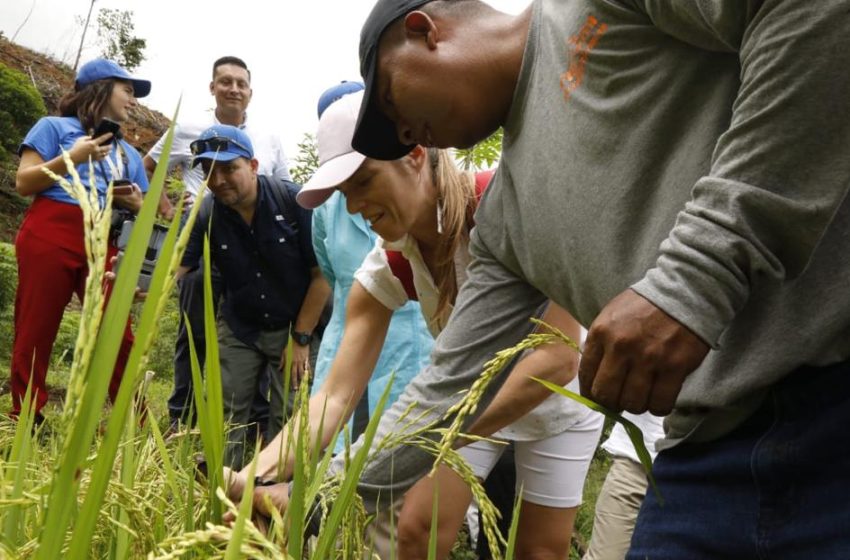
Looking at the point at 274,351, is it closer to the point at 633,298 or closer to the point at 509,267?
the point at 509,267

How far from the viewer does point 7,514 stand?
0.75 m

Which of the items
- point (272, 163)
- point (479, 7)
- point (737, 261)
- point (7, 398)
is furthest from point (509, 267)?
point (7, 398)

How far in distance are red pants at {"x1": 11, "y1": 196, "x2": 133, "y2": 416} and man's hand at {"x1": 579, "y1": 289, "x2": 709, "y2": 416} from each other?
338cm

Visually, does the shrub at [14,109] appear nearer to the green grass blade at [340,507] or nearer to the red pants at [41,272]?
the red pants at [41,272]

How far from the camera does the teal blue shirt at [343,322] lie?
3.10 meters

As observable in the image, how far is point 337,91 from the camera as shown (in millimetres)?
3203

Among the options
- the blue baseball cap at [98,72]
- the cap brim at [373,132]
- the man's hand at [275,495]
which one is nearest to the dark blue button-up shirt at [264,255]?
the blue baseball cap at [98,72]

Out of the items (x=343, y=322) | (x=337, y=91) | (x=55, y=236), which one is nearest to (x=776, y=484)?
(x=343, y=322)

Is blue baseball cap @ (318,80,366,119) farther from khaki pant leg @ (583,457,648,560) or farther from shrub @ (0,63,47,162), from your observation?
shrub @ (0,63,47,162)

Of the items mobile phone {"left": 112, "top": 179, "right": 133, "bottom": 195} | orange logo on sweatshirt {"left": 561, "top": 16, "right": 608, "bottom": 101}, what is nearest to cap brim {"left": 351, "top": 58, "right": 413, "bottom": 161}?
orange logo on sweatshirt {"left": 561, "top": 16, "right": 608, "bottom": 101}

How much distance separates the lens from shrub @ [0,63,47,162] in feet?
40.0

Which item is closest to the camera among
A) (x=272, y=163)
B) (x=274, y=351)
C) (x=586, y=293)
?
(x=586, y=293)

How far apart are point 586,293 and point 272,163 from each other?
3.49 meters

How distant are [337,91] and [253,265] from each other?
3.39 ft
